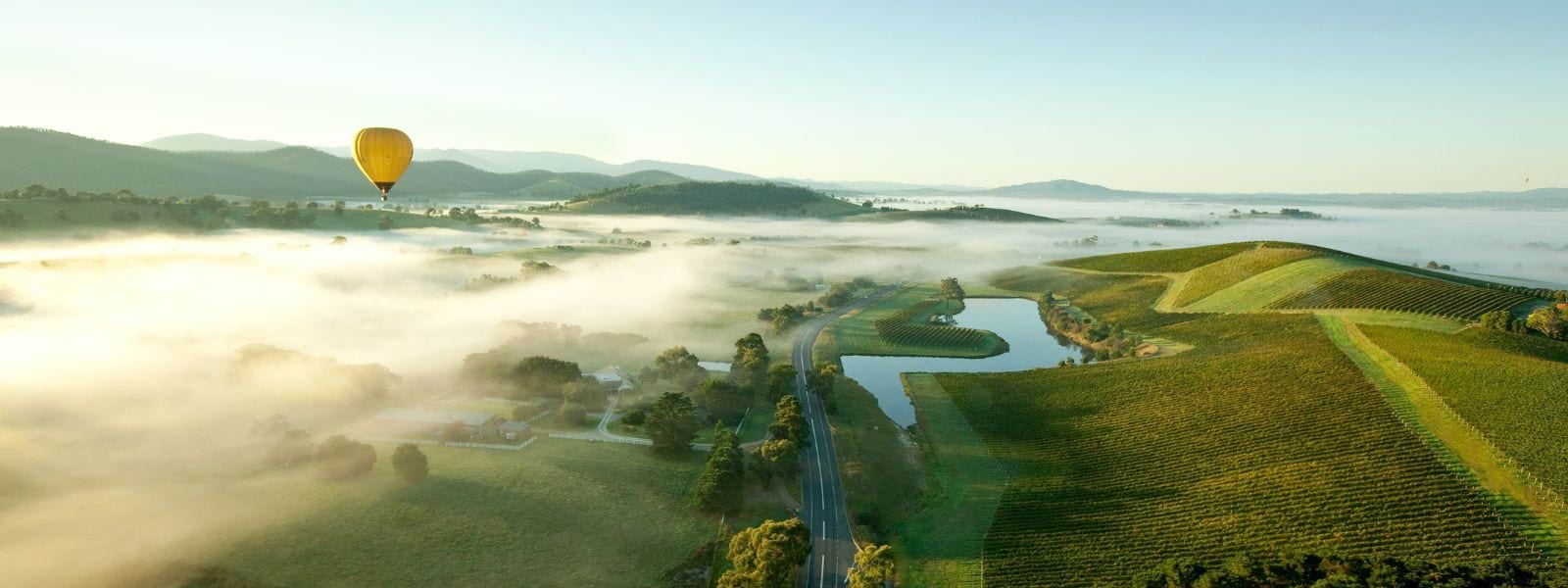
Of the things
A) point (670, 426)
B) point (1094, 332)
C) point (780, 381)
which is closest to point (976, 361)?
point (1094, 332)

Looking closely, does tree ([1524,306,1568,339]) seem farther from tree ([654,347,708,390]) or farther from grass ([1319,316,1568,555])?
tree ([654,347,708,390])

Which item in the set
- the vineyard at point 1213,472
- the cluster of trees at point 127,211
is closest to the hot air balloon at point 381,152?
the vineyard at point 1213,472

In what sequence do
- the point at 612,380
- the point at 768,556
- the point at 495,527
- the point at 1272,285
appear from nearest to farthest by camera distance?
the point at 768,556 < the point at 495,527 < the point at 612,380 < the point at 1272,285

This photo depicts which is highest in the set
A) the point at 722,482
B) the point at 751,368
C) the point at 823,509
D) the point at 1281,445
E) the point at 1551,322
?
the point at 1551,322

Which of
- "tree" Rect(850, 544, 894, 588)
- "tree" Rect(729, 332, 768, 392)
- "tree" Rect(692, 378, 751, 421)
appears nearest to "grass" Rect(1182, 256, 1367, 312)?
"tree" Rect(729, 332, 768, 392)

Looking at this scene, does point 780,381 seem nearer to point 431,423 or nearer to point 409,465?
point 431,423

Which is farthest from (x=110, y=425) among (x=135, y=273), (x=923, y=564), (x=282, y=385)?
(x=135, y=273)
